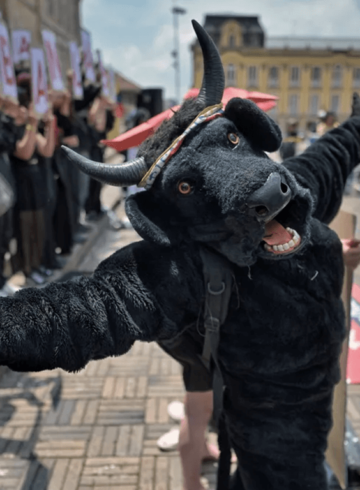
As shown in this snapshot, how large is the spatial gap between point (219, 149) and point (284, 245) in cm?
35

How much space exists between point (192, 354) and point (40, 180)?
12.7 feet

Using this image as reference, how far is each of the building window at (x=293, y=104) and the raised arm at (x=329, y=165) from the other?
4995cm

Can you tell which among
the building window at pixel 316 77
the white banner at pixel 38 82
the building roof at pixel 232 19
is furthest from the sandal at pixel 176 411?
the building roof at pixel 232 19

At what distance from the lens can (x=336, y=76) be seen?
158 ft

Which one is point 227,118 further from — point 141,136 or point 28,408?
point 28,408

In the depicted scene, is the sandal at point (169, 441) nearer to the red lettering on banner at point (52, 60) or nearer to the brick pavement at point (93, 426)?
the brick pavement at point (93, 426)

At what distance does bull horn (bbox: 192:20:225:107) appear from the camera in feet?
4.82

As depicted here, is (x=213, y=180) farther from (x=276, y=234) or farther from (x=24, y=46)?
(x=24, y=46)

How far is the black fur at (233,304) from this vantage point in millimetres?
1276

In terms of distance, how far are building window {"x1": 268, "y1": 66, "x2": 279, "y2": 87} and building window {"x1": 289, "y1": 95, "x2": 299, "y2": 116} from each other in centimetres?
236

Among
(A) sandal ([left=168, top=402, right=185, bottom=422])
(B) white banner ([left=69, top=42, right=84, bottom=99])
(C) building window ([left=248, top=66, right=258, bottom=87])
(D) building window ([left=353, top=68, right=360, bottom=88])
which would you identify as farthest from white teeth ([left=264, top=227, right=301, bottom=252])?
(D) building window ([left=353, top=68, right=360, bottom=88])

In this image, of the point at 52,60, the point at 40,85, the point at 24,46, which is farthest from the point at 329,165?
the point at 24,46

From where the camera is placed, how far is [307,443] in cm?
157

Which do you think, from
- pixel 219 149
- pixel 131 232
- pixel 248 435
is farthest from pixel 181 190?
pixel 131 232
